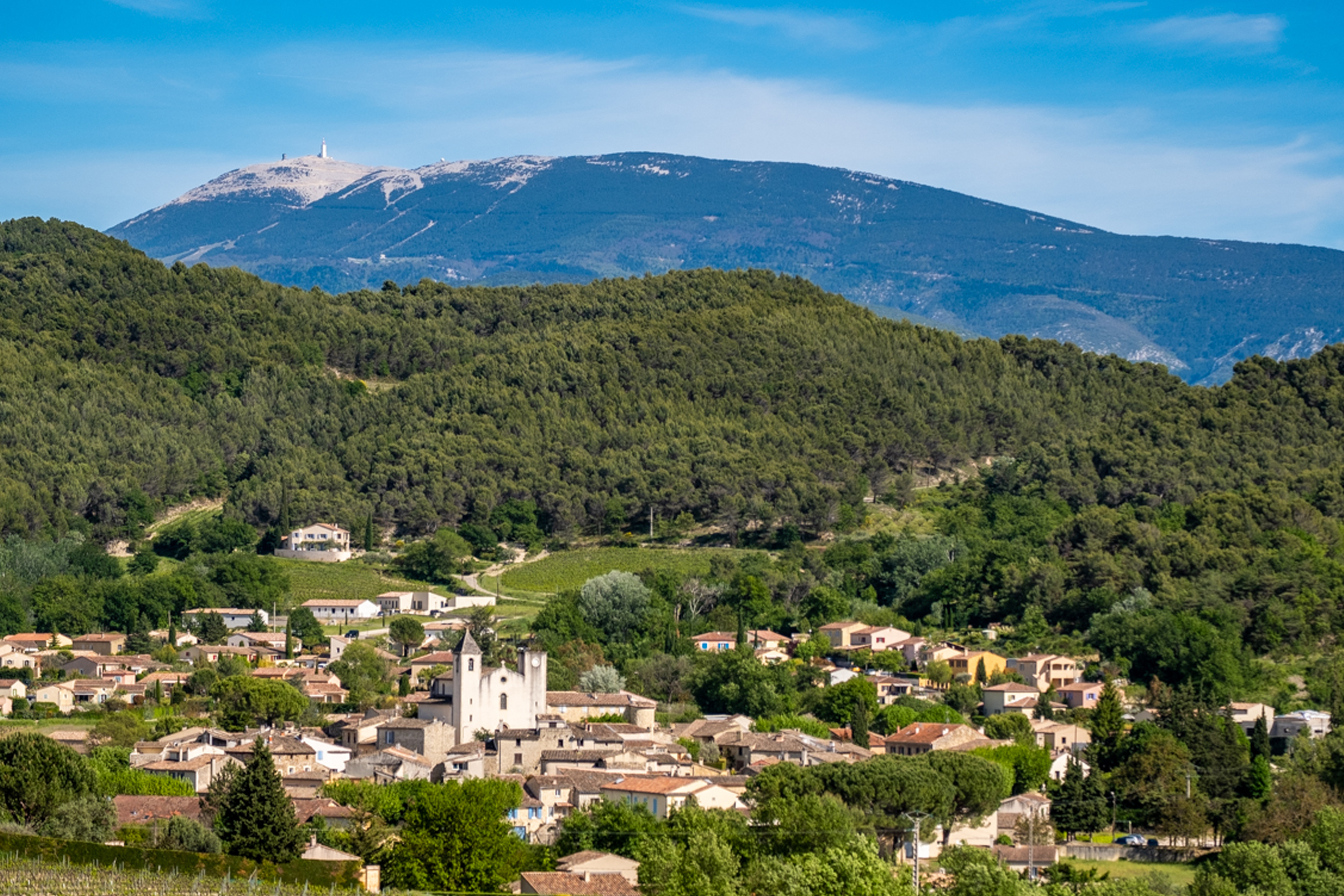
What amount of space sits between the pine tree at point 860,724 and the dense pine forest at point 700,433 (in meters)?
13.2

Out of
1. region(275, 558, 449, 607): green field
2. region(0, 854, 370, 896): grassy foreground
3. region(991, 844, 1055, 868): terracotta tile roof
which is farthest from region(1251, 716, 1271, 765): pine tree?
region(275, 558, 449, 607): green field

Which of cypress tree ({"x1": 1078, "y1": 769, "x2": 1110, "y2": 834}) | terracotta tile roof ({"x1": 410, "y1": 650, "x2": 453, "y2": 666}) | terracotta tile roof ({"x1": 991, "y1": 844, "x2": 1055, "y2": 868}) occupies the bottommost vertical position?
cypress tree ({"x1": 1078, "y1": 769, "x2": 1110, "y2": 834})

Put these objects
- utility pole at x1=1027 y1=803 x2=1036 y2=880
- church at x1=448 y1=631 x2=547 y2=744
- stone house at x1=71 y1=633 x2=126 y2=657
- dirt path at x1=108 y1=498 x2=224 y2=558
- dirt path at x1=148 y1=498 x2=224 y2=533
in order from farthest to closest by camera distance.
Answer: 1. dirt path at x1=148 y1=498 x2=224 y2=533
2. dirt path at x1=108 y1=498 x2=224 y2=558
3. stone house at x1=71 y1=633 x2=126 y2=657
4. church at x1=448 y1=631 x2=547 y2=744
5. utility pole at x1=1027 y1=803 x2=1036 y2=880

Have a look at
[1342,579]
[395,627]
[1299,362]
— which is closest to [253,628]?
[395,627]

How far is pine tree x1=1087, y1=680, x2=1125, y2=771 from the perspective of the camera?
5778cm

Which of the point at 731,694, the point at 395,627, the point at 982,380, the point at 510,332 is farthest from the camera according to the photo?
the point at 510,332

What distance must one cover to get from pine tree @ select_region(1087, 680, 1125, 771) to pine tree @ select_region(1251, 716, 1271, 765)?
3786mm

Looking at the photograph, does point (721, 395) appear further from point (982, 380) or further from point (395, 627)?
point (395, 627)

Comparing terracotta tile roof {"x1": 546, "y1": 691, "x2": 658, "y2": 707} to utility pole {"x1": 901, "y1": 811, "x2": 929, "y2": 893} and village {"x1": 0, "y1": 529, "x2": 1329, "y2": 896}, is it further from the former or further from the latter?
utility pole {"x1": 901, "y1": 811, "x2": 929, "y2": 893}

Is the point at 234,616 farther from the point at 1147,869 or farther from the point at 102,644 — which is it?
the point at 1147,869

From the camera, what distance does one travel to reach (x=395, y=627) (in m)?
71.7

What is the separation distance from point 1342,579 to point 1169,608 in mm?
7038

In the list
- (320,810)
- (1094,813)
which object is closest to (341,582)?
(320,810)

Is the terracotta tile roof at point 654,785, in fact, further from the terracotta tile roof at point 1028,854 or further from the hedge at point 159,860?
the hedge at point 159,860
